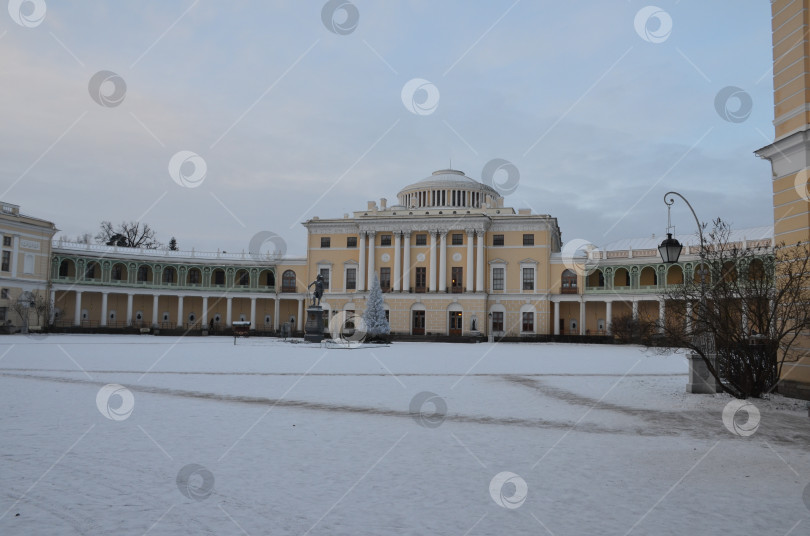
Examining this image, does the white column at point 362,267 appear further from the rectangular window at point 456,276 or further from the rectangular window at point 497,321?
the rectangular window at point 497,321

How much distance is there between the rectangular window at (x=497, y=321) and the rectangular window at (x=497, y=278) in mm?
2430

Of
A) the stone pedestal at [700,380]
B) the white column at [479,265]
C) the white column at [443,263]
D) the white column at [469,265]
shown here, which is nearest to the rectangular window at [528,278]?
the white column at [479,265]

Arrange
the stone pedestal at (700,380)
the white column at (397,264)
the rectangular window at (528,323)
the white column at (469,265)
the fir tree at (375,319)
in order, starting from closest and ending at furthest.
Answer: the stone pedestal at (700,380)
the fir tree at (375,319)
the rectangular window at (528,323)
the white column at (469,265)
the white column at (397,264)

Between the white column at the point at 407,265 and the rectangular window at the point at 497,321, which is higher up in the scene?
the white column at the point at 407,265

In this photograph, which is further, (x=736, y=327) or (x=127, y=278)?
(x=127, y=278)

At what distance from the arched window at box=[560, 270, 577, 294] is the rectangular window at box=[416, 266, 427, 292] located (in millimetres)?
12953

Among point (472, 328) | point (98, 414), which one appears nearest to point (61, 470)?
point (98, 414)

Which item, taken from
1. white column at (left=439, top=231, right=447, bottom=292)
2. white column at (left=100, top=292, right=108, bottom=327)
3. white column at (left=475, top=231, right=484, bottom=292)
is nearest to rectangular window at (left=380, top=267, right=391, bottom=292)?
white column at (left=439, top=231, right=447, bottom=292)

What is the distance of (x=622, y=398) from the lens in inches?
564

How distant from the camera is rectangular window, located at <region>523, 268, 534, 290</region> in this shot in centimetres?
5938

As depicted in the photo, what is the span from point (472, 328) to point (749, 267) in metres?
43.4

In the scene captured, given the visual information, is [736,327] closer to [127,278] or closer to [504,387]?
[504,387]

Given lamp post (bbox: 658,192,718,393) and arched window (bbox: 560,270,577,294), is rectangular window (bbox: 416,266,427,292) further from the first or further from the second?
lamp post (bbox: 658,192,718,393)

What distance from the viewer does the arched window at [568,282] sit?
5866 centimetres
